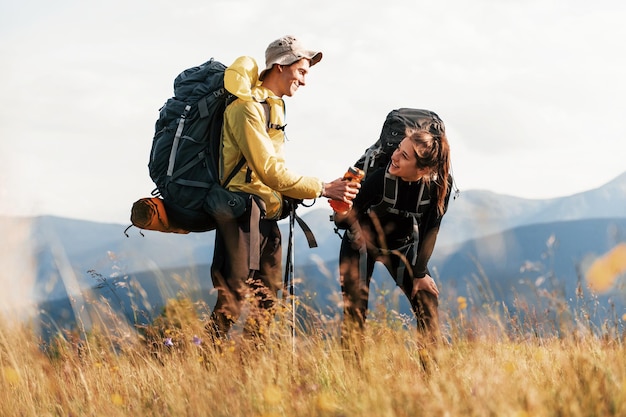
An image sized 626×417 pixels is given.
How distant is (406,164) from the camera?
5.12 m

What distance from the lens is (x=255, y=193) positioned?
506cm

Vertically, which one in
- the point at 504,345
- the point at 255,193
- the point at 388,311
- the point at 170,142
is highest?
the point at 170,142

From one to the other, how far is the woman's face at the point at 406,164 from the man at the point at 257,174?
298mm

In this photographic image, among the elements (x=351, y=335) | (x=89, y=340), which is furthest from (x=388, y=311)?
(x=89, y=340)

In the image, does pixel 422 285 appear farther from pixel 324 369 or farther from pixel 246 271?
pixel 246 271

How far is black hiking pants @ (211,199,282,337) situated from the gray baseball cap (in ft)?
2.81

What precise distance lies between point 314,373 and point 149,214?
1.45 metres

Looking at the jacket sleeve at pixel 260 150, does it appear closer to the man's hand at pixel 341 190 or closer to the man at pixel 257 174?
the man at pixel 257 174

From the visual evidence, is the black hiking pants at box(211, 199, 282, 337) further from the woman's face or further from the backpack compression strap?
the woman's face

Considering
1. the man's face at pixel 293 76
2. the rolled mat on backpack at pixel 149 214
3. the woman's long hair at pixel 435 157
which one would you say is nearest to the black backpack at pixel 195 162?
the rolled mat on backpack at pixel 149 214

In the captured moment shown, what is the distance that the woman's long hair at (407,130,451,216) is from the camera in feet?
16.7

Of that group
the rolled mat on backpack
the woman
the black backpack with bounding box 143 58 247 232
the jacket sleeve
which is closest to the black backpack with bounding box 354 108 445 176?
the woman

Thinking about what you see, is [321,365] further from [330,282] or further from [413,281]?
[413,281]

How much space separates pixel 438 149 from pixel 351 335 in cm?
129
